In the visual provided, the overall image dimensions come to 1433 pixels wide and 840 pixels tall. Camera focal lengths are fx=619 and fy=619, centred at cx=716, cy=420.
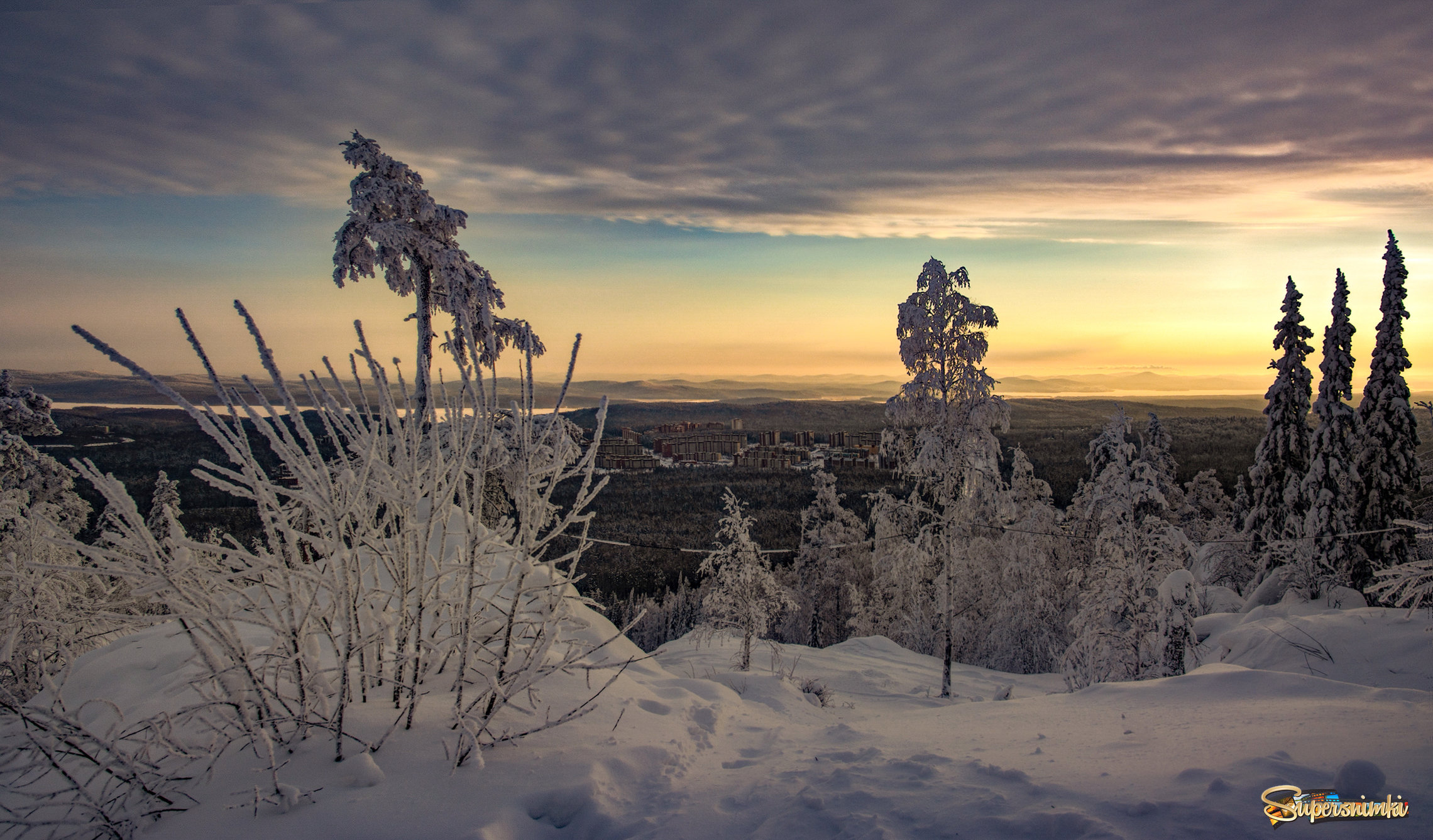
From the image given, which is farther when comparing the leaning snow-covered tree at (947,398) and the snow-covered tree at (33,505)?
the leaning snow-covered tree at (947,398)

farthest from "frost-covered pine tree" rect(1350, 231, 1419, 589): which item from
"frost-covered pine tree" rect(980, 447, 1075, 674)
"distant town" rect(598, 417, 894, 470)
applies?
"distant town" rect(598, 417, 894, 470)

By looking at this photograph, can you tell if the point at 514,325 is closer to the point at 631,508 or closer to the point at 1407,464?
the point at 1407,464

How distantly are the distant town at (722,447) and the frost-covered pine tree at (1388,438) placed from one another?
204ft

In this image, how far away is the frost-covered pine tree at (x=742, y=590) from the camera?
1708 centimetres

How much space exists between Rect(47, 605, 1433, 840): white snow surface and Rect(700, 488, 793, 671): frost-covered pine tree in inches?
479

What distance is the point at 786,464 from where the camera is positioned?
9981 centimetres

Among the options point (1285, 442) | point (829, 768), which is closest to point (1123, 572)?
point (1285, 442)

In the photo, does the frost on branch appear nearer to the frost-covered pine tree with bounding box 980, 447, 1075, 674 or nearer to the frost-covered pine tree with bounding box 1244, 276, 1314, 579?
the frost-covered pine tree with bounding box 980, 447, 1075, 674

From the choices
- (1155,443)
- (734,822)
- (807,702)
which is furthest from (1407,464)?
(734,822)

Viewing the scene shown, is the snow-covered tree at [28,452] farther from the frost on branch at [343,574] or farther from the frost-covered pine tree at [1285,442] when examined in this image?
the frost-covered pine tree at [1285,442]

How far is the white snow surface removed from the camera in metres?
2.56

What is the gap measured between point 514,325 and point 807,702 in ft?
34.1

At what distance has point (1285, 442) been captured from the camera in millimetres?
20375

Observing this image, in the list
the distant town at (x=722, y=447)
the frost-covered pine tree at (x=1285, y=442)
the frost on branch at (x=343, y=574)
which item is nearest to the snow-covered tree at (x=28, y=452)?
the frost on branch at (x=343, y=574)
